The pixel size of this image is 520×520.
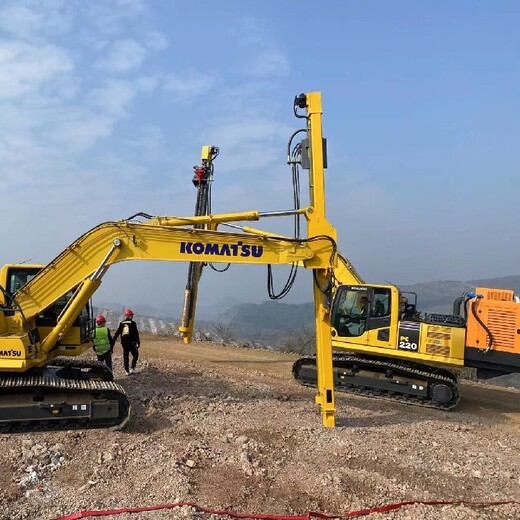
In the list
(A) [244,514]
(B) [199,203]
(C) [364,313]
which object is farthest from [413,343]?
(A) [244,514]

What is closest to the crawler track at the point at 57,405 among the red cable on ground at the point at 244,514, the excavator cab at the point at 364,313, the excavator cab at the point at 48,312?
the excavator cab at the point at 48,312

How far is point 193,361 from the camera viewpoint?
16516 millimetres

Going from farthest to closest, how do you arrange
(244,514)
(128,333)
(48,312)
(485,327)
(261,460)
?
(128,333) → (485,327) → (48,312) → (261,460) → (244,514)

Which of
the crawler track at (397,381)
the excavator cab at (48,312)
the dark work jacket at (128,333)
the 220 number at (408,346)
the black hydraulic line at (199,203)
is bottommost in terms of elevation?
the crawler track at (397,381)

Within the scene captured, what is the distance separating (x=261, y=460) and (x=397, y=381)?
5793 millimetres

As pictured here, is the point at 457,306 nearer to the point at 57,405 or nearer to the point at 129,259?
the point at 129,259

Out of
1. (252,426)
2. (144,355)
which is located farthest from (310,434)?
(144,355)

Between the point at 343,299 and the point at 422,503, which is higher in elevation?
the point at 343,299

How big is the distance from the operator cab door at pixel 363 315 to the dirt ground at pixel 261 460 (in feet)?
5.78

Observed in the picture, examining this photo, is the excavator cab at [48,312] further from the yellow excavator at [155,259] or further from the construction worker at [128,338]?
the construction worker at [128,338]

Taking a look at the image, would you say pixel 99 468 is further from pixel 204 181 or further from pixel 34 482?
pixel 204 181

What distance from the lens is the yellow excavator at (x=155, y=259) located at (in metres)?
8.66

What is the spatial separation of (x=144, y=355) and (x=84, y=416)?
8430 mm

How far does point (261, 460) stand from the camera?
7.79 metres
